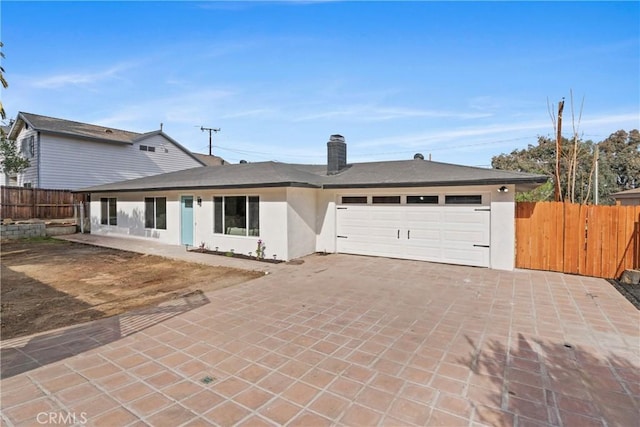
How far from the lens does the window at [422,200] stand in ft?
30.1

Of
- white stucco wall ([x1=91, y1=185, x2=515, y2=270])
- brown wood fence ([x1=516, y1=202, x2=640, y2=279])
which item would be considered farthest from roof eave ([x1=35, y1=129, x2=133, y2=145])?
brown wood fence ([x1=516, y1=202, x2=640, y2=279])

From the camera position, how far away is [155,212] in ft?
43.3

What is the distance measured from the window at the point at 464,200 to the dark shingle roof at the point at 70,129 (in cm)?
2081

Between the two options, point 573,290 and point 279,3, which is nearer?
point 573,290

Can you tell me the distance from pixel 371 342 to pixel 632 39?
12.4 m

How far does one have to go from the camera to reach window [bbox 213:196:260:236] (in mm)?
10164

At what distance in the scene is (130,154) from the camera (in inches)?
856

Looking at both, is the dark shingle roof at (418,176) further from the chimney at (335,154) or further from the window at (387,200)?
the window at (387,200)

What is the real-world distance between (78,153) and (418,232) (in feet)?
68.7

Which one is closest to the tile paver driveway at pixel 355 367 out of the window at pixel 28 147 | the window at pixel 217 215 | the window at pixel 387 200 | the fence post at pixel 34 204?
the window at pixel 387 200

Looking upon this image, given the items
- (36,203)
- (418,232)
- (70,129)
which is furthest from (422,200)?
(70,129)

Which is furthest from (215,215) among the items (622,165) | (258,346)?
(622,165)

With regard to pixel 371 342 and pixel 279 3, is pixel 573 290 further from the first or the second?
pixel 279 3

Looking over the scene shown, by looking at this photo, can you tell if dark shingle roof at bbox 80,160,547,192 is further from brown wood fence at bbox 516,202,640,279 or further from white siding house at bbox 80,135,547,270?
brown wood fence at bbox 516,202,640,279
